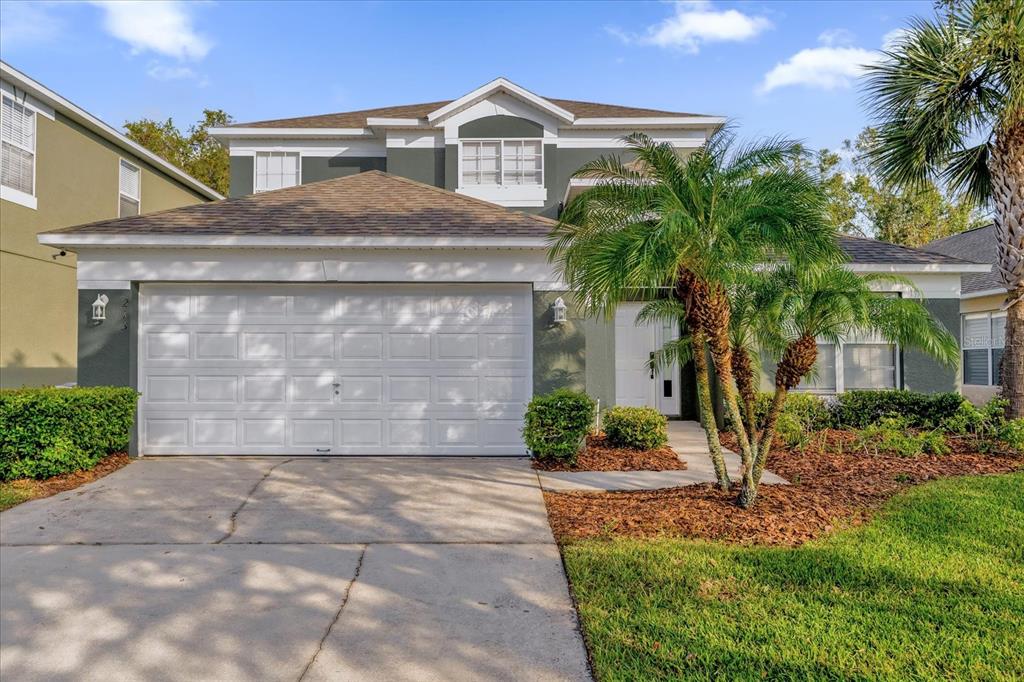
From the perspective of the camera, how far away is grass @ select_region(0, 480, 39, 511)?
6332mm

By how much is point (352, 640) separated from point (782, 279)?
5.03m

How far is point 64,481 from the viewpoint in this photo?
709 cm

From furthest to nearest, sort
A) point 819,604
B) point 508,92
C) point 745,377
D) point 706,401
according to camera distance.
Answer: point 508,92, point 745,377, point 706,401, point 819,604

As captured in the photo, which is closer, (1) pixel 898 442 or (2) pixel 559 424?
(2) pixel 559 424

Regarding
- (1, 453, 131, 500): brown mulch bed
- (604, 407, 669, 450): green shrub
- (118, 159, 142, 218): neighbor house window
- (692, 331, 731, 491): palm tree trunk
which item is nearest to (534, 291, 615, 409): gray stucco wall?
(604, 407, 669, 450): green shrub

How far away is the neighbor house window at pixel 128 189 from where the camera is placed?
1633 centimetres

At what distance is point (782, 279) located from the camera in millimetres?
6012

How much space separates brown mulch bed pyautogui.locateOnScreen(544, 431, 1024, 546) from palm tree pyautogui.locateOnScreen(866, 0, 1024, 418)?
2784mm

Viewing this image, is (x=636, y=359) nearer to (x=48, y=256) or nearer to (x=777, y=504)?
(x=777, y=504)

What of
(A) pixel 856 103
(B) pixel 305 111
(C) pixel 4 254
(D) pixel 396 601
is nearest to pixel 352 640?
(D) pixel 396 601

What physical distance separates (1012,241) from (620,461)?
6.79 metres

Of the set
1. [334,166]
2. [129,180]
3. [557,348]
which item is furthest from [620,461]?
[129,180]

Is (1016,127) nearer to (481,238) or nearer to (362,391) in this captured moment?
(481,238)

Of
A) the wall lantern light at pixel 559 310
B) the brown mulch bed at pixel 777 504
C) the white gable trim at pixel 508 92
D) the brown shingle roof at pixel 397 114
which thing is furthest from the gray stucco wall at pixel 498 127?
the brown mulch bed at pixel 777 504
